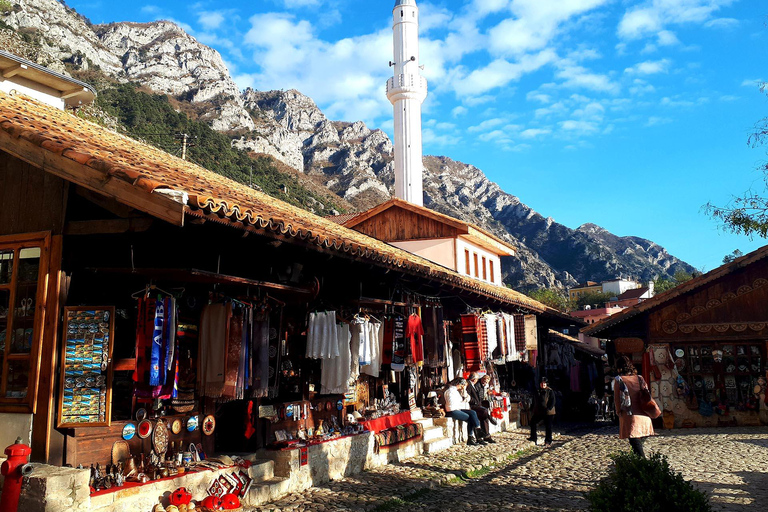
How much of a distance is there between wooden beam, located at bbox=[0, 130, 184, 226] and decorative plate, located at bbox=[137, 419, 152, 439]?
2464mm

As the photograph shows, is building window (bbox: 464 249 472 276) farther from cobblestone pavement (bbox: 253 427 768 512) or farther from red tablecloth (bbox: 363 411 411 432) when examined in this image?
red tablecloth (bbox: 363 411 411 432)

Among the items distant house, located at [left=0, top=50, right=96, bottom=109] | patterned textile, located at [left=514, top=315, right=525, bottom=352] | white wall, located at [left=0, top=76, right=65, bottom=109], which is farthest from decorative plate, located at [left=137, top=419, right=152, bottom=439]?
patterned textile, located at [left=514, top=315, right=525, bottom=352]

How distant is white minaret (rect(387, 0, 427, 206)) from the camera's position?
38969 millimetres

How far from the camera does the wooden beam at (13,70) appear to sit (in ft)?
34.0

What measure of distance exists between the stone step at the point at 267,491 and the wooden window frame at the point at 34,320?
2582mm

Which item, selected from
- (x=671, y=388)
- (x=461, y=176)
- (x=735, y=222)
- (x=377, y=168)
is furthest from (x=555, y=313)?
(x=461, y=176)

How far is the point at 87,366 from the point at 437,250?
677 inches

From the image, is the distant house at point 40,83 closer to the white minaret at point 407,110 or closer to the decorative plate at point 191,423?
the decorative plate at point 191,423

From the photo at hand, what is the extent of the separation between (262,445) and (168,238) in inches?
131

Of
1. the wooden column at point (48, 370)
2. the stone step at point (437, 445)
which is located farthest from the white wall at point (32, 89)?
the stone step at point (437, 445)

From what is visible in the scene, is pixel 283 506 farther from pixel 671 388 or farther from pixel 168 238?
pixel 671 388

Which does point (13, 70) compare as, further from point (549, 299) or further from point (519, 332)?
point (549, 299)

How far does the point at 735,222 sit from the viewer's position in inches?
371

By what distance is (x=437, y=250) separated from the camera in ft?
73.4
